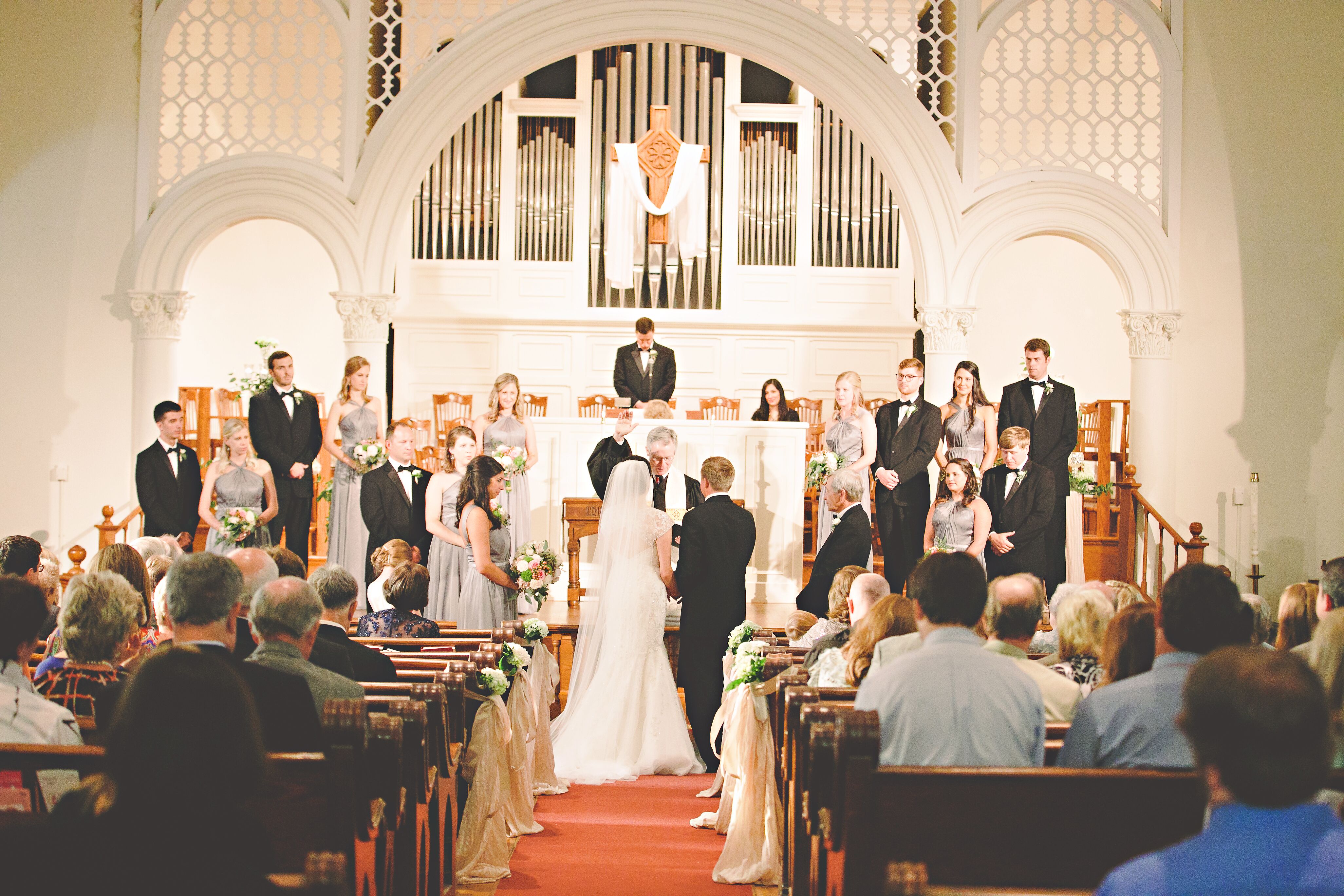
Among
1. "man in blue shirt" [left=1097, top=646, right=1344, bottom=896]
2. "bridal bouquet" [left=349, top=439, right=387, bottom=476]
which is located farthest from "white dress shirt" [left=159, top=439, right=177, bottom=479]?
"man in blue shirt" [left=1097, top=646, right=1344, bottom=896]

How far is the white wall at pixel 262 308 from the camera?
13695 millimetres

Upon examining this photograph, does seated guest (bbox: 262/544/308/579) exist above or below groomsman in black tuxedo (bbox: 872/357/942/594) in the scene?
below

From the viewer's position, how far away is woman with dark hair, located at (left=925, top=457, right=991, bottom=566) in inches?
303

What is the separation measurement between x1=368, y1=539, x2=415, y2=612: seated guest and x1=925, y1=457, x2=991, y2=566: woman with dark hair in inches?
139

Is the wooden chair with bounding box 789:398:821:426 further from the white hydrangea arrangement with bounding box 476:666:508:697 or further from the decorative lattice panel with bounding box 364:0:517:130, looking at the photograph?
the white hydrangea arrangement with bounding box 476:666:508:697

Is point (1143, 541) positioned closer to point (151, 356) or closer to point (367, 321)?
point (367, 321)

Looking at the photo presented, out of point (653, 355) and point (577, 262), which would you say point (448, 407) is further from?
point (653, 355)

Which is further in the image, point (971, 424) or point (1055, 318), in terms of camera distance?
point (1055, 318)

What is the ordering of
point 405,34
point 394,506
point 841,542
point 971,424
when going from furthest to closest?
point 405,34, point 971,424, point 394,506, point 841,542

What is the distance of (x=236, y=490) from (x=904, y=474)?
4.74m

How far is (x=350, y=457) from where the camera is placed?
858 cm

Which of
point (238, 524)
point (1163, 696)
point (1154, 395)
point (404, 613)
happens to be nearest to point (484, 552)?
point (404, 613)

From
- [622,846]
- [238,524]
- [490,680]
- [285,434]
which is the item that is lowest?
[622,846]

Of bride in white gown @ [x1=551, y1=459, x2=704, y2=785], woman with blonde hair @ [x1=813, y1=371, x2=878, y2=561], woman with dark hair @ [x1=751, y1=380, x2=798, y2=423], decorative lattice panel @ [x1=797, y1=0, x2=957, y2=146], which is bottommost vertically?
bride in white gown @ [x1=551, y1=459, x2=704, y2=785]
